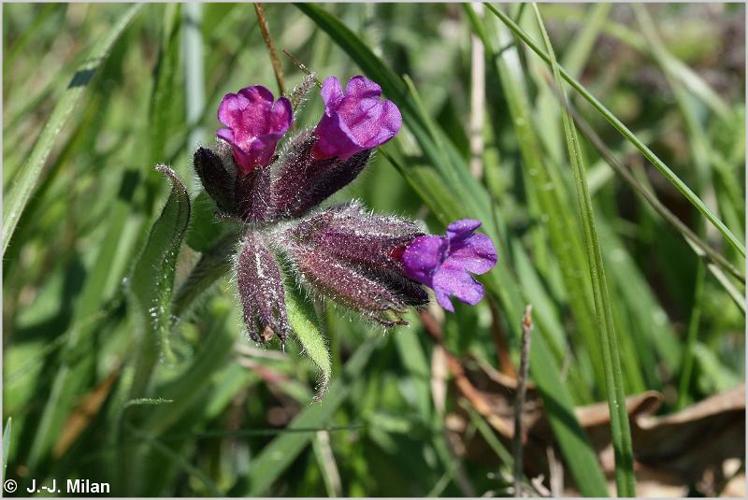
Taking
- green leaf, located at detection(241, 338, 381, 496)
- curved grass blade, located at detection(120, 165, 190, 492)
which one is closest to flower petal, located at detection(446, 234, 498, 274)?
curved grass blade, located at detection(120, 165, 190, 492)

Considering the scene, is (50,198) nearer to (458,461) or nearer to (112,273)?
(112,273)

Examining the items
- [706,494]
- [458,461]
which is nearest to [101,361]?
[458,461]

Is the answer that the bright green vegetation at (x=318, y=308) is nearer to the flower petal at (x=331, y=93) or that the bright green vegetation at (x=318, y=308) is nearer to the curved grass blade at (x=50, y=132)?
the curved grass blade at (x=50, y=132)

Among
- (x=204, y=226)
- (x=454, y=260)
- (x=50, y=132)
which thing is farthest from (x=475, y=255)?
(x=50, y=132)

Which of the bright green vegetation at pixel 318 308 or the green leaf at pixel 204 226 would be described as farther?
the bright green vegetation at pixel 318 308

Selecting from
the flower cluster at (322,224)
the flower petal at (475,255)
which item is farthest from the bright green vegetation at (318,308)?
the flower petal at (475,255)

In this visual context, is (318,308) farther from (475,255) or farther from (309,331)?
(475,255)

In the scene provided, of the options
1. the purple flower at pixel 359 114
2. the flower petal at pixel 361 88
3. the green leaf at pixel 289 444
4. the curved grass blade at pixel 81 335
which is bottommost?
the green leaf at pixel 289 444
